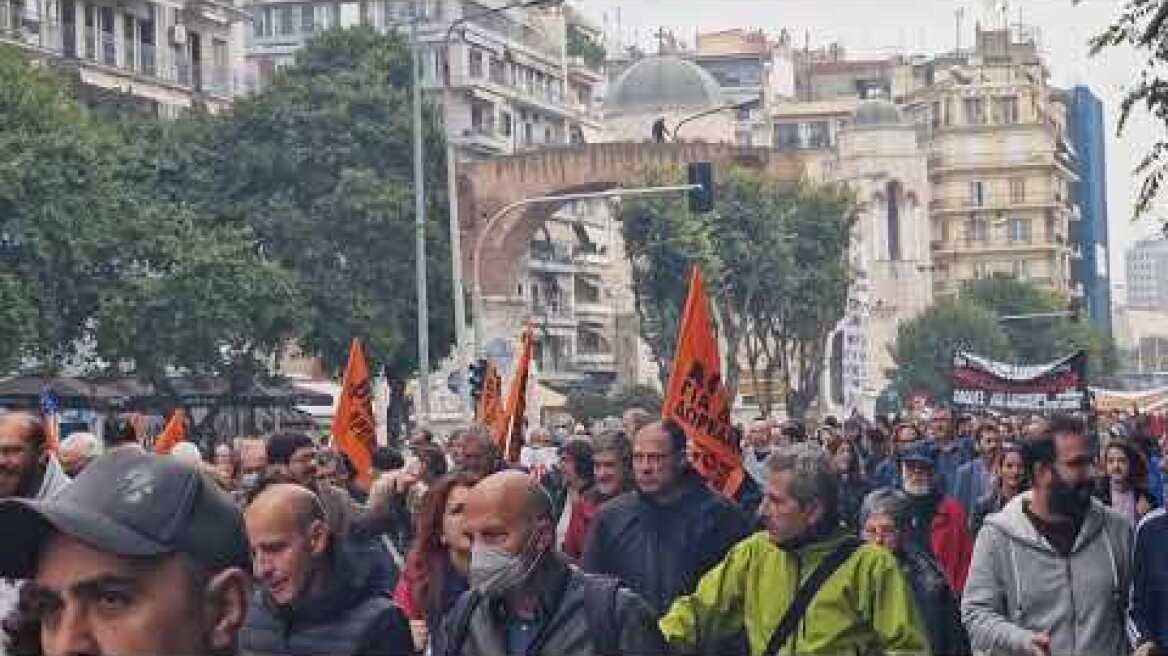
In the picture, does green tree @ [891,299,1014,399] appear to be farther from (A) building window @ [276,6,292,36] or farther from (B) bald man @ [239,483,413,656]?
(B) bald man @ [239,483,413,656]

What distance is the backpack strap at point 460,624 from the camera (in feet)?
18.7

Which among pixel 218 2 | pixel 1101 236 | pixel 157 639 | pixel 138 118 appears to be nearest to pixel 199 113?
pixel 138 118

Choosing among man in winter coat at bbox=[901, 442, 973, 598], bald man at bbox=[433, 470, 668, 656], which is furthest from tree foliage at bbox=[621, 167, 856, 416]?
bald man at bbox=[433, 470, 668, 656]

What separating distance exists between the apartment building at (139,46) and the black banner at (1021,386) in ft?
79.9

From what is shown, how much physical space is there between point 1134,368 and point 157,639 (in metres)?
193

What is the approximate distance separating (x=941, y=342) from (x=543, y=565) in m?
88.5

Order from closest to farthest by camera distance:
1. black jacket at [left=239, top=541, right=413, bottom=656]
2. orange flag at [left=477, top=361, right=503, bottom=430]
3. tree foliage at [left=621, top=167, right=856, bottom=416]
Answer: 1. black jacket at [left=239, top=541, right=413, bottom=656]
2. orange flag at [left=477, top=361, right=503, bottom=430]
3. tree foliage at [left=621, top=167, right=856, bottom=416]

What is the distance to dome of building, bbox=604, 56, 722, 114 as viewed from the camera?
350 ft

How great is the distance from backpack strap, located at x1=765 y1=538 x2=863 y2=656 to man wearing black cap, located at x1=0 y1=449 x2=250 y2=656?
3632mm

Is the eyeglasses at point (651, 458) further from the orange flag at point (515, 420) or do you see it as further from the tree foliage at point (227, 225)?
the tree foliage at point (227, 225)

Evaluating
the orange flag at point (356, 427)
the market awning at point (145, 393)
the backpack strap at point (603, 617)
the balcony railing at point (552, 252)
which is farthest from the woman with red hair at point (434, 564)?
the balcony railing at point (552, 252)

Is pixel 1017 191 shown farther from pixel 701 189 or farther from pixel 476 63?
pixel 701 189

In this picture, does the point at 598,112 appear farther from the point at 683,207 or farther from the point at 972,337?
the point at 683,207

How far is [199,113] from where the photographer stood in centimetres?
4906
